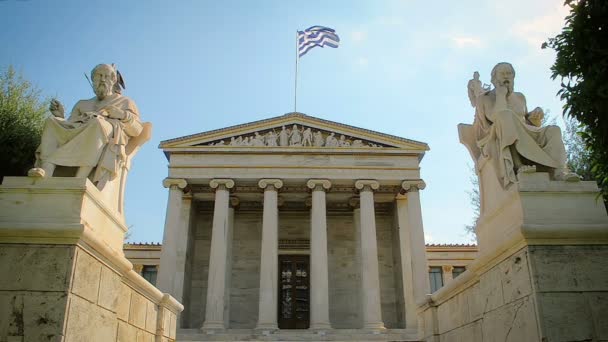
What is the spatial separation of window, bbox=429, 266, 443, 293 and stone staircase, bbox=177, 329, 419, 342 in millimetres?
10823

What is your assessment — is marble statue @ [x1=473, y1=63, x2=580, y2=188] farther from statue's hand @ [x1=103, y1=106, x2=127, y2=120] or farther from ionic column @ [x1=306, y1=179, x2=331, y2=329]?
ionic column @ [x1=306, y1=179, x2=331, y2=329]

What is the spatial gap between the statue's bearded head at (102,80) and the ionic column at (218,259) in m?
18.3

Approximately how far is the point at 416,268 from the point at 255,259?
912 cm

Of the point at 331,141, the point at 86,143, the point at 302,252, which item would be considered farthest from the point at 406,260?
the point at 86,143

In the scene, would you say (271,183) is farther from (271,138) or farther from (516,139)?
(516,139)

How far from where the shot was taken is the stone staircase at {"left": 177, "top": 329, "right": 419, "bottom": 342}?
74.3 ft

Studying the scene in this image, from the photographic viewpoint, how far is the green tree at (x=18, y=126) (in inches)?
666

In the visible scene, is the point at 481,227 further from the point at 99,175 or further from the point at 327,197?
the point at 327,197

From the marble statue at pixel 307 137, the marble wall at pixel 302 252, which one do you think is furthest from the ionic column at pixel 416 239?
the marble statue at pixel 307 137

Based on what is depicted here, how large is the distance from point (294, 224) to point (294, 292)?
398 centimetres

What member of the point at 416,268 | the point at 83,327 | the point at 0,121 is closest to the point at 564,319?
the point at 83,327

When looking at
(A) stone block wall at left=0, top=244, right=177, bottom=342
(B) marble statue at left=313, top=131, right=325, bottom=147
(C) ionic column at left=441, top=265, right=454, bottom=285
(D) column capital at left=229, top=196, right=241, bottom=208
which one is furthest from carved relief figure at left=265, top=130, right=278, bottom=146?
(A) stone block wall at left=0, top=244, right=177, bottom=342

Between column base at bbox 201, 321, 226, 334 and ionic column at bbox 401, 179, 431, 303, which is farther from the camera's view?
ionic column at bbox 401, 179, 431, 303

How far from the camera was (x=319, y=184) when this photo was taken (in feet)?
88.9
